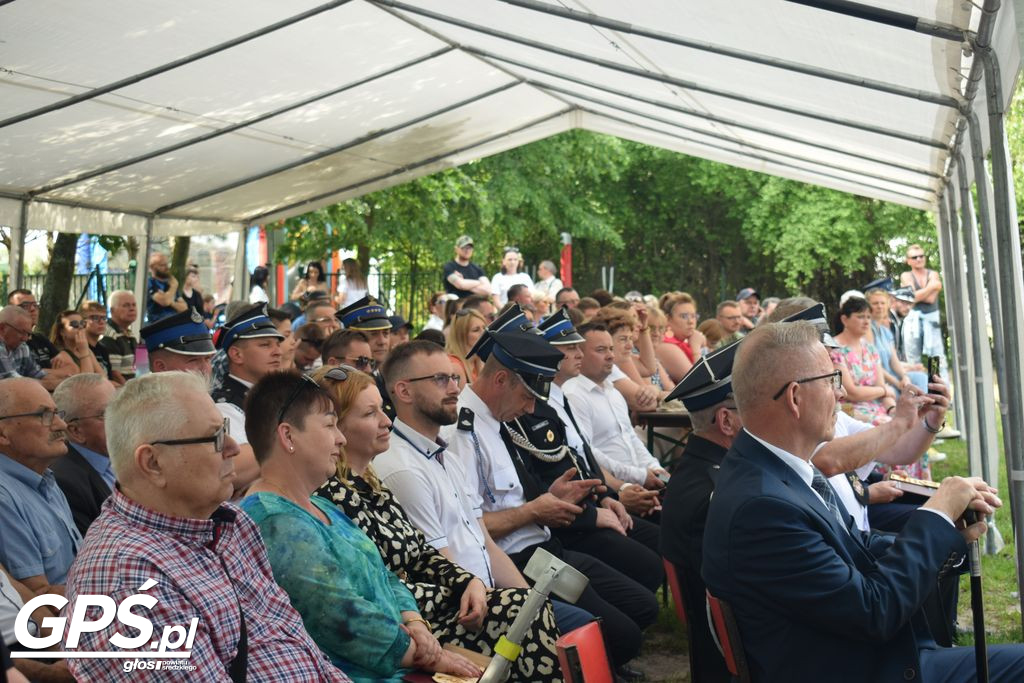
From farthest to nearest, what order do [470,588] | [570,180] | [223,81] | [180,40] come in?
[570,180]
[223,81]
[180,40]
[470,588]

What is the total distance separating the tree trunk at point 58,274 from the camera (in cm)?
1370

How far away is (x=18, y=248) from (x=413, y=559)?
7.36 metres

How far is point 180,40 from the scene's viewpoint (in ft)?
25.7

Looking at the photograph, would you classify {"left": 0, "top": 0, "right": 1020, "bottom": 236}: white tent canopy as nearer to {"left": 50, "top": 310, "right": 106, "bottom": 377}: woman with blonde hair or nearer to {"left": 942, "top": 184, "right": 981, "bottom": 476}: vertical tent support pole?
{"left": 942, "top": 184, "right": 981, "bottom": 476}: vertical tent support pole

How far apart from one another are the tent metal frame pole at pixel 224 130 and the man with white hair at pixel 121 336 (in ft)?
4.80

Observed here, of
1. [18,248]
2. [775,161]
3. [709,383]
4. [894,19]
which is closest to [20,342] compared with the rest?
[18,248]

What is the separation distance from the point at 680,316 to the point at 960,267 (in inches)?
107

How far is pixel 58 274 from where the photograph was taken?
45.4 ft

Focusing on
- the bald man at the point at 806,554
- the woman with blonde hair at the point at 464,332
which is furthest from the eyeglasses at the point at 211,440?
the woman with blonde hair at the point at 464,332

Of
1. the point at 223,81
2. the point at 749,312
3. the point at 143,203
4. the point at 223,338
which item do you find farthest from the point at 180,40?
the point at 749,312

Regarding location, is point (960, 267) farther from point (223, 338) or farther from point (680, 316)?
point (223, 338)

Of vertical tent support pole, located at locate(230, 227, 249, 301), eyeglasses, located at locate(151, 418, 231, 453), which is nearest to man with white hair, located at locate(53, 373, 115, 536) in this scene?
eyeglasses, located at locate(151, 418, 231, 453)

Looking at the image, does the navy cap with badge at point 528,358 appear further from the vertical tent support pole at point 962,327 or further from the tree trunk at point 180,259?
the tree trunk at point 180,259

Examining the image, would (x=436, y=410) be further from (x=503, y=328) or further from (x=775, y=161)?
(x=775, y=161)
